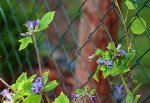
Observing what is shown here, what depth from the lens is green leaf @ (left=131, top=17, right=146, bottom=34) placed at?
→ 2.16m

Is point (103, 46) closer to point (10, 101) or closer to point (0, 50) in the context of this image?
point (10, 101)

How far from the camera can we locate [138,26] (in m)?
2.18

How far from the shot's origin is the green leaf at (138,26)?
2.16 m

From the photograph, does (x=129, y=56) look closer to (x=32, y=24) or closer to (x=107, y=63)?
(x=107, y=63)

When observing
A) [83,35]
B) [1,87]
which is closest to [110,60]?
[83,35]

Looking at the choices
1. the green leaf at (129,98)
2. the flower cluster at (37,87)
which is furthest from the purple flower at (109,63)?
the flower cluster at (37,87)

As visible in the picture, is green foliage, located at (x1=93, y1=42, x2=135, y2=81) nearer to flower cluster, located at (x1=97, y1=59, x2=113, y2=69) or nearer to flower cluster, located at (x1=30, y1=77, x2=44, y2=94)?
flower cluster, located at (x1=97, y1=59, x2=113, y2=69)

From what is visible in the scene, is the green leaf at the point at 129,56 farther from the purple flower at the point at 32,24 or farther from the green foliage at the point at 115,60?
the purple flower at the point at 32,24

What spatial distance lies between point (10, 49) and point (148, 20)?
5.21 ft

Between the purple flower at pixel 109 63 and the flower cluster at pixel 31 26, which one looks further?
the flower cluster at pixel 31 26

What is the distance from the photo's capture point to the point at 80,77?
3494 millimetres

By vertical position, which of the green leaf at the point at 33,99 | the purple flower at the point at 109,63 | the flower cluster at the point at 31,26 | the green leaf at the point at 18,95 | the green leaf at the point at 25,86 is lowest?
the green leaf at the point at 33,99

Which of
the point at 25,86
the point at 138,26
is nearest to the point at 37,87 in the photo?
the point at 25,86

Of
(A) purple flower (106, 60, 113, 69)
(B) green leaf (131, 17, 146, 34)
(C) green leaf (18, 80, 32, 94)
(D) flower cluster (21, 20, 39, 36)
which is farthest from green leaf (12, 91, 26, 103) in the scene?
(B) green leaf (131, 17, 146, 34)
